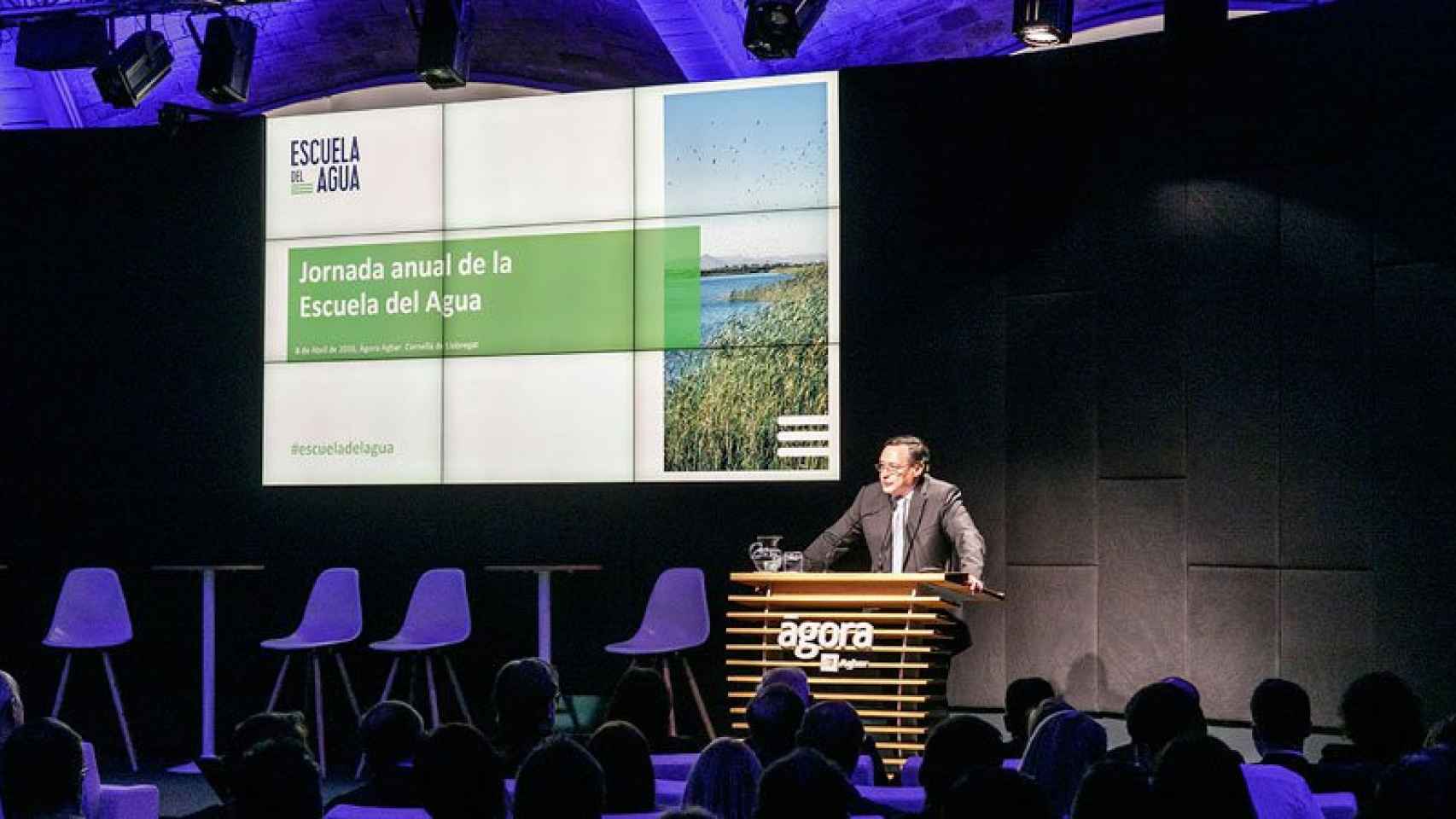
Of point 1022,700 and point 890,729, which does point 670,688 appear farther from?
point 1022,700

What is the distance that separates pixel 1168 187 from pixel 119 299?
5.75 m

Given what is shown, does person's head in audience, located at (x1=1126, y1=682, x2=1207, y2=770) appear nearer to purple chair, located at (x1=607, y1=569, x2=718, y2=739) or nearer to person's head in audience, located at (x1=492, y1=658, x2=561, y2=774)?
person's head in audience, located at (x1=492, y1=658, x2=561, y2=774)

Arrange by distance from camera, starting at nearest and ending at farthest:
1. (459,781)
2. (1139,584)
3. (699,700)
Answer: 1. (459,781)
2. (1139,584)
3. (699,700)

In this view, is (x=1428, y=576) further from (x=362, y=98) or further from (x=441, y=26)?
(x=362, y=98)

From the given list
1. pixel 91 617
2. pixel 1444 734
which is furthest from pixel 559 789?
pixel 91 617

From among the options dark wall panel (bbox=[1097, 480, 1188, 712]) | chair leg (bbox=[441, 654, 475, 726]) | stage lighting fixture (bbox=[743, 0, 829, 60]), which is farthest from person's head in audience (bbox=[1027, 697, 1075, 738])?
chair leg (bbox=[441, 654, 475, 726])

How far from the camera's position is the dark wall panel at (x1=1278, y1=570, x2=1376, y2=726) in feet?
24.4

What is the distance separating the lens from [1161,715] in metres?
3.85

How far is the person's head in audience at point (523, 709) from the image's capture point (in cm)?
406

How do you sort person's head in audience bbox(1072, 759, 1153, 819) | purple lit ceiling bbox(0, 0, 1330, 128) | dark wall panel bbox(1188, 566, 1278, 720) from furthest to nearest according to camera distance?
purple lit ceiling bbox(0, 0, 1330, 128), dark wall panel bbox(1188, 566, 1278, 720), person's head in audience bbox(1072, 759, 1153, 819)

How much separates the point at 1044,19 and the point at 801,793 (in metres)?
5.56

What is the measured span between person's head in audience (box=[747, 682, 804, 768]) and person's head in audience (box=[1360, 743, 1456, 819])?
1548 mm

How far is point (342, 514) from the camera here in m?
9.39

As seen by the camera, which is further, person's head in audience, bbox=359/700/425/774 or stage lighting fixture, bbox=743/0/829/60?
stage lighting fixture, bbox=743/0/829/60
